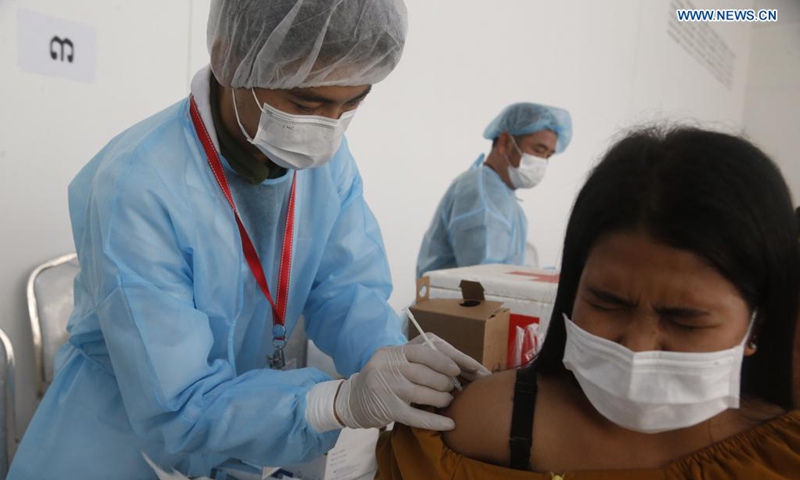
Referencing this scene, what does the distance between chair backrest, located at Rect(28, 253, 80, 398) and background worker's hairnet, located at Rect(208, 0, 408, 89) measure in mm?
878

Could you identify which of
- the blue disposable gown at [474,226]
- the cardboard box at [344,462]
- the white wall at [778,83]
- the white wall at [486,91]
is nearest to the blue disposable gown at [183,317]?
the cardboard box at [344,462]

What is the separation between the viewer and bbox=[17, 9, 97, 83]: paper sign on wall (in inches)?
60.2

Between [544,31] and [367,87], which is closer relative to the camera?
[367,87]

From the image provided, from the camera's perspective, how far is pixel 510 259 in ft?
8.41

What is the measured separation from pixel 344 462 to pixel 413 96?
2.03 metres

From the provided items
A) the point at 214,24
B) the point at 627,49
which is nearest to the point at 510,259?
the point at 214,24

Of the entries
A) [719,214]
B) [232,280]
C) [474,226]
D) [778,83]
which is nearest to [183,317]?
[232,280]

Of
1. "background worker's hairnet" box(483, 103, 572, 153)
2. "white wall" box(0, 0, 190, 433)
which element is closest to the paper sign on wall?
"white wall" box(0, 0, 190, 433)

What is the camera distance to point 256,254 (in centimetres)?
116

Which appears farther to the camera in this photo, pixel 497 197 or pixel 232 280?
pixel 497 197

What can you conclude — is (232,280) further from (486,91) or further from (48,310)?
(486,91)

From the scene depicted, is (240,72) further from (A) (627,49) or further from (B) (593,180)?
(A) (627,49)

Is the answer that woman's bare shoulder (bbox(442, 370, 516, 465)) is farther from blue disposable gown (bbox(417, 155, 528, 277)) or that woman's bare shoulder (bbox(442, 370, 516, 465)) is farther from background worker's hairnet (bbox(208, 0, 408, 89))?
blue disposable gown (bbox(417, 155, 528, 277))

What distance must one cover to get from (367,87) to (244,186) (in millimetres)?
300
